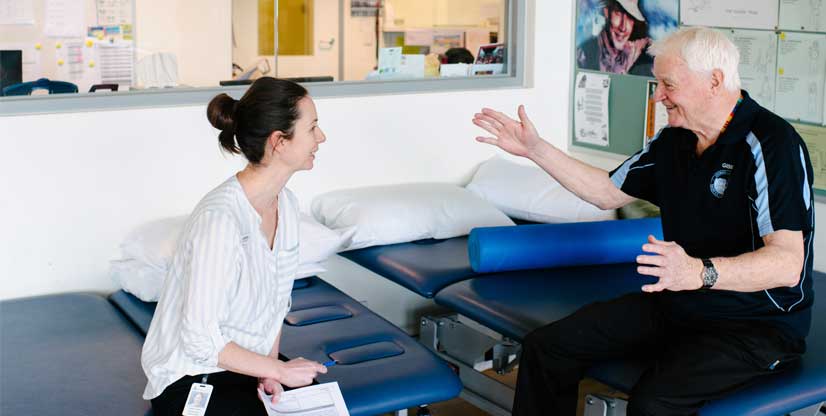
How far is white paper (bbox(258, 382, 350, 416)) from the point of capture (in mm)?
2299

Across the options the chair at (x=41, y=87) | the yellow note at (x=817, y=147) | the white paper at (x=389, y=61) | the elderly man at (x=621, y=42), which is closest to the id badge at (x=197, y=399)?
the chair at (x=41, y=87)

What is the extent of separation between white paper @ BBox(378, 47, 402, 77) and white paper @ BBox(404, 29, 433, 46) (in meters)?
0.06

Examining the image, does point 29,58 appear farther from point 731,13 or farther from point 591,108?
point 731,13

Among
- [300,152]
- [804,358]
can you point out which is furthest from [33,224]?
[804,358]

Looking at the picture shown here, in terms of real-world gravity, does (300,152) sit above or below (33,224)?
above

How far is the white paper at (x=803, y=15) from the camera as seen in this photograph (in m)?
3.39

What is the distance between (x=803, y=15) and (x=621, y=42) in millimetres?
906

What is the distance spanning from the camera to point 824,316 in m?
2.92

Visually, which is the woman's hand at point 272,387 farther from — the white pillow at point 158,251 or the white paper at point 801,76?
→ the white paper at point 801,76

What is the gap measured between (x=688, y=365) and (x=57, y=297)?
205 centimetres

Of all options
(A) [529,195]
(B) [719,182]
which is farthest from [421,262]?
(B) [719,182]

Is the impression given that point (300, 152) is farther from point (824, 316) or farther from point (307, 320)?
point (824, 316)

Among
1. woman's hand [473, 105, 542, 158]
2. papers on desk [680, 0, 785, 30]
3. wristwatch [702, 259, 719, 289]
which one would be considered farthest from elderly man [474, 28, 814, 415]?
papers on desk [680, 0, 785, 30]

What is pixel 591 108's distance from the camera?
14.7 ft
